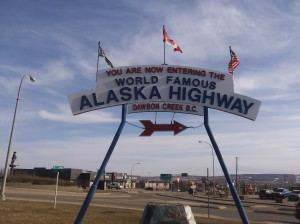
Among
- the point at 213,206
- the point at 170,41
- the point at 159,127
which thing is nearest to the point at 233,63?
the point at 170,41

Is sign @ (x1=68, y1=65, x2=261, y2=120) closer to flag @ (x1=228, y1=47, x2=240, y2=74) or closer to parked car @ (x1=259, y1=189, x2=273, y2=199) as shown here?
flag @ (x1=228, y1=47, x2=240, y2=74)

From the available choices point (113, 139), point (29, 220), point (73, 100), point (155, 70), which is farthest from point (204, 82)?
point (29, 220)

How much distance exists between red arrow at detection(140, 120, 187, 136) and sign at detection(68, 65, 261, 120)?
469 millimetres

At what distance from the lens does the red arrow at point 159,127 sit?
11930mm

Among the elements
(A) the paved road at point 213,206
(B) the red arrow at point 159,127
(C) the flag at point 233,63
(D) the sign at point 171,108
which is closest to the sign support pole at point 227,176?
(D) the sign at point 171,108

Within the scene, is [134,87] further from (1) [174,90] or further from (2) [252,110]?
(2) [252,110]

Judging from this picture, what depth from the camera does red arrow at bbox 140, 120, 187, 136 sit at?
11930mm

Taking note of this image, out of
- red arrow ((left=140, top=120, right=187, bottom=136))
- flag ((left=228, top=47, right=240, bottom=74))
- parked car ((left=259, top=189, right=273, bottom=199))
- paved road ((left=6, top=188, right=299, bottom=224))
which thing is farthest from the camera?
parked car ((left=259, top=189, right=273, bottom=199))

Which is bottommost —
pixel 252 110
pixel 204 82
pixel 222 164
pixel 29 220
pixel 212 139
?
pixel 29 220

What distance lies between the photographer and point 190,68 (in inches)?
485

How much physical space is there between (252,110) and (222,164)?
6.51 ft

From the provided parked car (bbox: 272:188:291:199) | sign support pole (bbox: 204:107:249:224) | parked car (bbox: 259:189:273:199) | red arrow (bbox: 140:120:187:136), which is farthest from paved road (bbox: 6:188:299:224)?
parked car (bbox: 259:189:273:199)

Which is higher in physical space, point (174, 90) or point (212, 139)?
point (174, 90)

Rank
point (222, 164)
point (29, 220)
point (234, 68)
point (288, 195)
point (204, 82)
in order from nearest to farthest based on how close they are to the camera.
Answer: point (222, 164) < point (204, 82) < point (234, 68) < point (29, 220) < point (288, 195)
